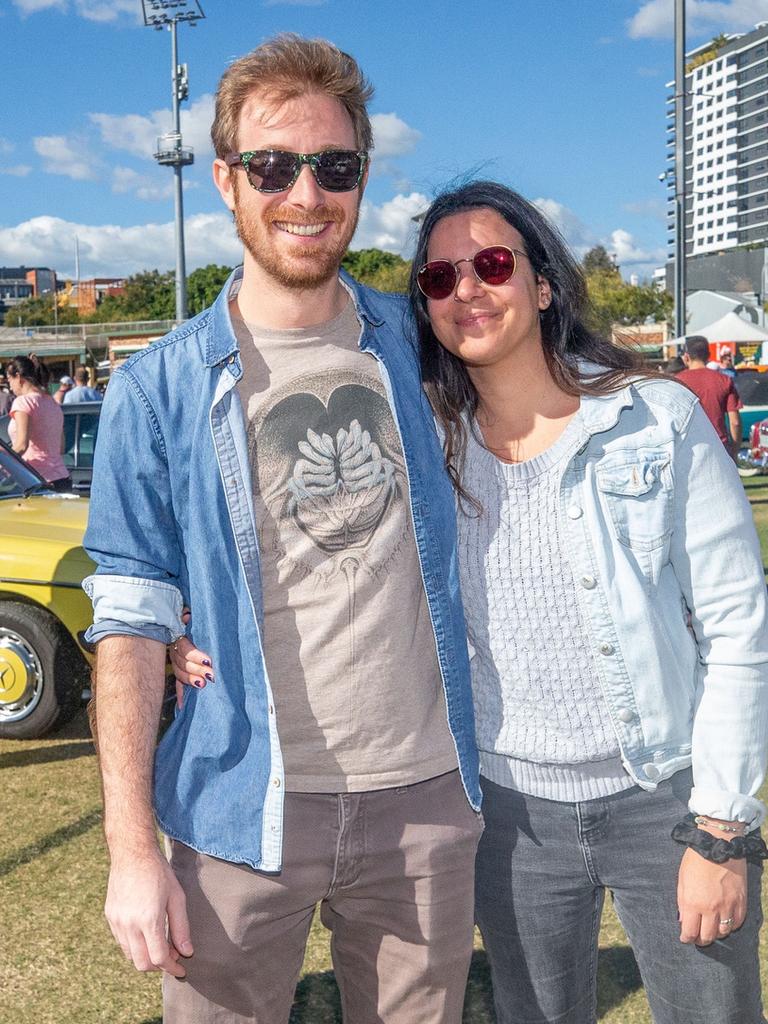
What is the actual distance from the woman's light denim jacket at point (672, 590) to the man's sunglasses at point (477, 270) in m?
0.32

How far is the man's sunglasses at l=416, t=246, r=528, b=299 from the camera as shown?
2.17 m

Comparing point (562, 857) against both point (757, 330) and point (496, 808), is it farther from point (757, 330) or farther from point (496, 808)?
point (757, 330)

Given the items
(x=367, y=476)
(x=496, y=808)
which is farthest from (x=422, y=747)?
(x=367, y=476)

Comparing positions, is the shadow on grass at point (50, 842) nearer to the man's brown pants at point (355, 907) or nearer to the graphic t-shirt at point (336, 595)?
the man's brown pants at point (355, 907)

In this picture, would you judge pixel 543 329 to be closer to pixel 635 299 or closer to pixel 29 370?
pixel 29 370

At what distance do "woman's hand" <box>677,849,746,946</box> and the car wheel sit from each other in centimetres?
440

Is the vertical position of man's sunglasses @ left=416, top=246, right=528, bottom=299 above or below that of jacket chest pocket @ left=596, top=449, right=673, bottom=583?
above

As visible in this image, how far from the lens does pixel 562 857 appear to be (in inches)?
83.0

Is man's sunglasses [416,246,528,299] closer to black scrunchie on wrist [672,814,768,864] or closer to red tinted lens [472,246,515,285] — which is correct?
red tinted lens [472,246,515,285]

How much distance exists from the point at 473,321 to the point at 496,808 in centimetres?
97

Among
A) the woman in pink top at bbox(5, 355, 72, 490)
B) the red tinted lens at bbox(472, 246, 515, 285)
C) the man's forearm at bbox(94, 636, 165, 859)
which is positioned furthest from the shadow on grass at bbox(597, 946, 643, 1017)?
the woman in pink top at bbox(5, 355, 72, 490)

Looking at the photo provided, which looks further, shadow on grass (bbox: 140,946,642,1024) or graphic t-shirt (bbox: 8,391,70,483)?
graphic t-shirt (bbox: 8,391,70,483)

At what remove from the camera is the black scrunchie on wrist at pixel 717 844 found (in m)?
1.95

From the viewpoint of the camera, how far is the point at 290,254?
7.06ft
